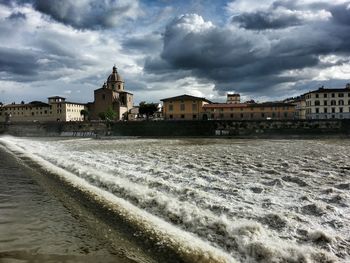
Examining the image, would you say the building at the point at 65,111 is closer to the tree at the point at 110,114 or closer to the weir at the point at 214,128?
the tree at the point at 110,114

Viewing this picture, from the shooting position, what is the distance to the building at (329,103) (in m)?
115

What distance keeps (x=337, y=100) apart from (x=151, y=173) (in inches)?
4477

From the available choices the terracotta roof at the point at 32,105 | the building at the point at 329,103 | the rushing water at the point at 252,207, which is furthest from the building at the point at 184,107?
the rushing water at the point at 252,207

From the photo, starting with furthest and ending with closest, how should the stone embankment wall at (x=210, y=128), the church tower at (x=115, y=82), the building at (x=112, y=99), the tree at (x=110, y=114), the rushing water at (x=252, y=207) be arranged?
the church tower at (x=115, y=82), the building at (x=112, y=99), the tree at (x=110, y=114), the stone embankment wall at (x=210, y=128), the rushing water at (x=252, y=207)

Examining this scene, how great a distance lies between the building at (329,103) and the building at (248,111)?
14017 millimetres

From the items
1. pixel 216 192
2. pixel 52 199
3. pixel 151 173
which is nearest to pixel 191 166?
pixel 151 173

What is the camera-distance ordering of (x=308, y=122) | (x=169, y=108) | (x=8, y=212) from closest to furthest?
(x=8, y=212)
(x=308, y=122)
(x=169, y=108)

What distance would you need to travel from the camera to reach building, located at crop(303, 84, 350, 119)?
115188mm

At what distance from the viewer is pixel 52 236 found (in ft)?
22.8

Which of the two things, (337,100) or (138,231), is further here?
(337,100)

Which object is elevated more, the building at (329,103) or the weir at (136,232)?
the building at (329,103)

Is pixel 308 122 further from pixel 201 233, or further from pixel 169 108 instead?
pixel 201 233

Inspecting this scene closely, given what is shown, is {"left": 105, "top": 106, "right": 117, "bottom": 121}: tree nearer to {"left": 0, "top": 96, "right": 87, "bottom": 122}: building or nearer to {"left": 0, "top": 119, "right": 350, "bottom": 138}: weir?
{"left": 0, "top": 96, "right": 87, "bottom": 122}: building

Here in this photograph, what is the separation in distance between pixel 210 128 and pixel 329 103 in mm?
55911
